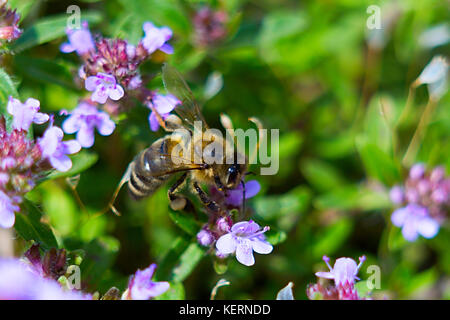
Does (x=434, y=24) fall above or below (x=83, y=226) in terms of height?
above

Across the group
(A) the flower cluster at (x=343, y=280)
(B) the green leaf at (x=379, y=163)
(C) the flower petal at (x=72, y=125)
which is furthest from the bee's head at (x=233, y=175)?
(B) the green leaf at (x=379, y=163)

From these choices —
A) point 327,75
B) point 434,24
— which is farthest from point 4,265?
point 434,24

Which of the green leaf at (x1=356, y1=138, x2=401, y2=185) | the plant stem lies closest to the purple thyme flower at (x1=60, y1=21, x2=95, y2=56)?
the green leaf at (x1=356, y1=138, x2=401, y2=185)

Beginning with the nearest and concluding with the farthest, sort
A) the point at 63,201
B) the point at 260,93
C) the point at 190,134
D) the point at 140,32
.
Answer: the point at 190,134
the point at 140,32
the point at 63,201
the point at 260,93

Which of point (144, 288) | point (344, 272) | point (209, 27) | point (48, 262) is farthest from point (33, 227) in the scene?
point (209, 27)

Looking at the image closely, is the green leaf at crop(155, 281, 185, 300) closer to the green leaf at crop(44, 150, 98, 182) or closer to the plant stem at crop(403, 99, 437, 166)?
the green leaf at crop(44, 150, 98, 182)

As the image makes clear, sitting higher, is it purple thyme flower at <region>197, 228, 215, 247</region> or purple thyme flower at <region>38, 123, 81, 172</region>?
purple thyme flower at <region>38, 123, 81, 172</region>

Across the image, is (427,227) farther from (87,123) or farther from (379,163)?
(87,123)
